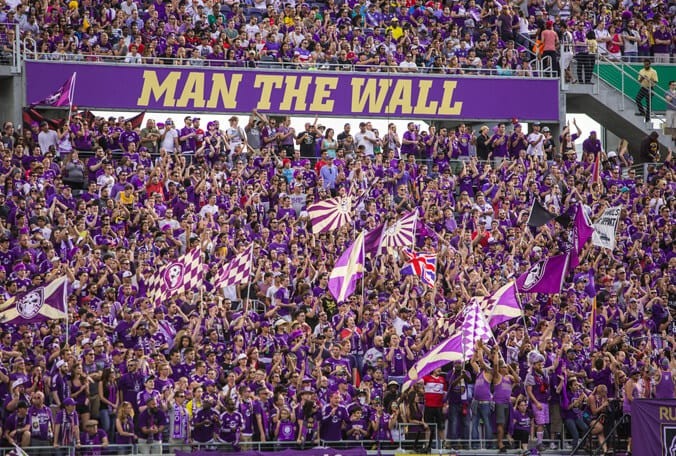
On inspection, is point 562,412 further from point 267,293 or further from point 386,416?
point 267,293

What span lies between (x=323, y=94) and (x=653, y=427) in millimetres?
15470

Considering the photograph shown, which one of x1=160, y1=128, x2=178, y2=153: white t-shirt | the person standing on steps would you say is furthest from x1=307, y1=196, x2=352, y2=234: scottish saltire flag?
the person standing on steps

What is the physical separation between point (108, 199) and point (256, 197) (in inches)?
112

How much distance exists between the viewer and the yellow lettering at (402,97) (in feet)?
121

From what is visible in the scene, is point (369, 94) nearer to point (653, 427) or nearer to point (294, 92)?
point (294, 92)

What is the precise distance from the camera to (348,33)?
37.0m

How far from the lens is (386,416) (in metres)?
24.2

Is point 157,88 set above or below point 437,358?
above

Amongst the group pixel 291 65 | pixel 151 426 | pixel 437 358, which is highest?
pixel 291 65

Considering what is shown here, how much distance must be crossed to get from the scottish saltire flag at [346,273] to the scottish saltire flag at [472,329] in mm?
2562

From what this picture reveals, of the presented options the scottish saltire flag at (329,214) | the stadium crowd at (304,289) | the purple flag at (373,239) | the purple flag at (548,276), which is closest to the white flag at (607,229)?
the stadium crowd at (304,289)

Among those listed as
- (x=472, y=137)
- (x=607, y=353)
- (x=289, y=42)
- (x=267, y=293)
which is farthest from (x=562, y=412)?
(x=289, y=42)

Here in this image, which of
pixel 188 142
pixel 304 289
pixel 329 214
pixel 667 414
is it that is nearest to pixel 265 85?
pixel 188 142

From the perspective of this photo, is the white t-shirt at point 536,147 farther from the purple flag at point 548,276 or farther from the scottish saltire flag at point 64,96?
the scottish saltire flag at point 64,96
